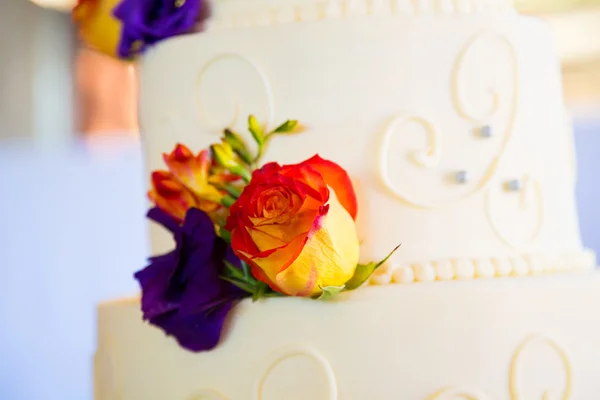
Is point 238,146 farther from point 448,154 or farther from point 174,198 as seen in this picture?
point 448,154

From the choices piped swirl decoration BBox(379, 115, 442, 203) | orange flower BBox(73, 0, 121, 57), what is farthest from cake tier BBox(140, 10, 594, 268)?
orange flower BBox(73, 0, 121, 57)

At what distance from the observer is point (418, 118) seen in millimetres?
830

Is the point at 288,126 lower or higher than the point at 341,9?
lower

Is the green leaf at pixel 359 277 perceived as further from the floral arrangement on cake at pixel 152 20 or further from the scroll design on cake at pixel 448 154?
the floral arrangement on cake at pixel 152 20

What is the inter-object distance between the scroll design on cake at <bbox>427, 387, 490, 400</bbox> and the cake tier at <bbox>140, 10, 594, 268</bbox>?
0.53ft

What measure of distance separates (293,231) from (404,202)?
198mm

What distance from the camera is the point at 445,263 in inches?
31.4

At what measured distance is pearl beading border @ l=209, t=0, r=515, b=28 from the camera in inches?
34.0

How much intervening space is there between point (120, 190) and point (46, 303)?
380mm

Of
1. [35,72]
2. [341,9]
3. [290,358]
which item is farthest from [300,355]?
[35,72]

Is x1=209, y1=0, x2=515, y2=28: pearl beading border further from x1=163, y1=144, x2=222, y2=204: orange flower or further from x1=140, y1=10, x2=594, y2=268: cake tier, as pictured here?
x1=163, y1=144, x2=222, y2=204: orange flower

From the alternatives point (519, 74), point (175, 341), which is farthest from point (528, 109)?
point (175, 341)

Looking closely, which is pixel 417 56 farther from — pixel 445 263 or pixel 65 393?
pixel 65 393

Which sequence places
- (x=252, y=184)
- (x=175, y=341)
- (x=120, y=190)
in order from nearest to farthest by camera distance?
1. (x=252, y=184)
2. (x=175, y=341)
3. (x=120, y=190)
